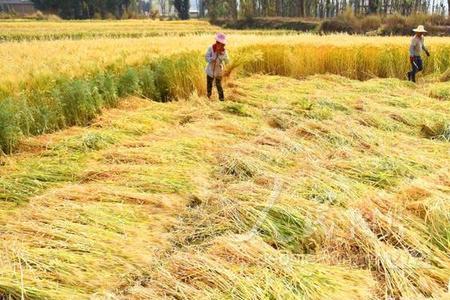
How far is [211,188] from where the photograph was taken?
4.53 m

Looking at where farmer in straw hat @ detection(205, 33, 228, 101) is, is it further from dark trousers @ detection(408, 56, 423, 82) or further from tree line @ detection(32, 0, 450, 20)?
tree line @ detection(32, 0, 450, 20)

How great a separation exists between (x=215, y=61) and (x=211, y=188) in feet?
13.6

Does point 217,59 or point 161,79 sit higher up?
point 217,59

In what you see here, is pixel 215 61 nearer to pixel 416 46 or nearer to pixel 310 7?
pixel 416 46

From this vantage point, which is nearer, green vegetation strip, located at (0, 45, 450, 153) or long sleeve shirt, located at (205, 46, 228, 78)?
green vegetation strip, located at (0, 45, 450, 153)

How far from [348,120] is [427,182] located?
8.20 ft

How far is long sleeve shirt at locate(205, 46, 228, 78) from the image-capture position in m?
8.16

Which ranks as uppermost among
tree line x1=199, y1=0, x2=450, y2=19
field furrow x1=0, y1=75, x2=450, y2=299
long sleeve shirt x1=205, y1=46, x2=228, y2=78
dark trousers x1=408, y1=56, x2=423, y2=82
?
tree line x1=199, y1=0, x2=450, y2=19

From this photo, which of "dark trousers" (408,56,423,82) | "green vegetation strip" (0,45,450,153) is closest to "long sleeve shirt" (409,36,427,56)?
"dark trousers" (408,56,423,82)

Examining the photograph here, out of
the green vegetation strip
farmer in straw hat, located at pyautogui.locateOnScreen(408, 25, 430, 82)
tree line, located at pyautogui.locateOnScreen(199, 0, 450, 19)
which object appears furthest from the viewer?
tree line, located at pyautogui.locateOnScreen(199, 0, 450, 19)

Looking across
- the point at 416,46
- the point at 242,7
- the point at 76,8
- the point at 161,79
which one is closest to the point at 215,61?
the point at 161,79

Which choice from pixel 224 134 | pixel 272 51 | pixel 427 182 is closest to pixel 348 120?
pixel 224 134

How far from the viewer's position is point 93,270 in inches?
119

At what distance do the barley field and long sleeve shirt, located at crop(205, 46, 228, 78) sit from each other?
0.50 metres
